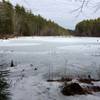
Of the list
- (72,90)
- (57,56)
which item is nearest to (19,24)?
(57,56)

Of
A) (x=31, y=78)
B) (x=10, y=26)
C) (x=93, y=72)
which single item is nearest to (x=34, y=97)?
(x=31, y=78)

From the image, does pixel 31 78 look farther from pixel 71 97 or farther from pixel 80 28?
pixel 80 28

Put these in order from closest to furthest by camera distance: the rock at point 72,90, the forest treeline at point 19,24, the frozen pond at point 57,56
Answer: the rock at point 72,90
the frozen pond at point 57,56
the forest treeline at point 19,24

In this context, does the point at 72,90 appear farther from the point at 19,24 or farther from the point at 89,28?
the point at 89,28

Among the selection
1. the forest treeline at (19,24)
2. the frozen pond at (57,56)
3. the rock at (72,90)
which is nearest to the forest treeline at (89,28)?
the forest treeline at (19,24)

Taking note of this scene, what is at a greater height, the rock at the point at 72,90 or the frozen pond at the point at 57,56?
the rock at the point at 72,90

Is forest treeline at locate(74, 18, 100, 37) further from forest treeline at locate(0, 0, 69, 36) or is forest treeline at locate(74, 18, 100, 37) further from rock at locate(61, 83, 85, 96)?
rock at locate(61, 83, 85, 96)

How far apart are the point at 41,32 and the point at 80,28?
27735 millimetres

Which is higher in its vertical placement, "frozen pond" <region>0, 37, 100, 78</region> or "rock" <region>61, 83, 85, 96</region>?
"rock" <region>61, 83, 85, 96</region>

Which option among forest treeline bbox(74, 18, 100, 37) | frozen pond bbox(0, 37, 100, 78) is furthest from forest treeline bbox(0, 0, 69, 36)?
frozen pond bbox(0, 37, 100, 78)

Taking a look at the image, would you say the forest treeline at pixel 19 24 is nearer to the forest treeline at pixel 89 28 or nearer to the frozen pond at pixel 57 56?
the forest treeline at pixel 89 28

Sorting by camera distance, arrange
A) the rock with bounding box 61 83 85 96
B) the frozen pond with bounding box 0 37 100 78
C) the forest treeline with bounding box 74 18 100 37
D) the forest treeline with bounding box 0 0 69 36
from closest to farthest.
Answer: the rock with bounding box 61 83 85 96 → the frozen pond with bounding box 0 37 100 78 → the forest treeline with bounding box 0 0 69 36 → the forest treeline with bounding box 74 18 100 37

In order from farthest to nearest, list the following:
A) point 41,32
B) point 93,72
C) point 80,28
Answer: point 80,28 < point 41,32 < point 93,72

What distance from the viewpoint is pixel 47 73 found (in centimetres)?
866
